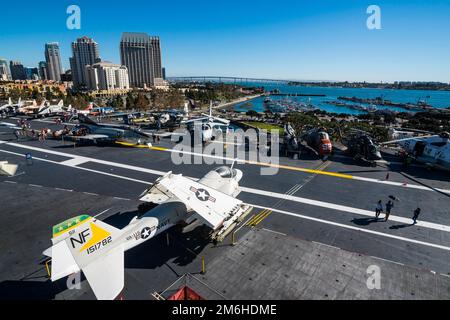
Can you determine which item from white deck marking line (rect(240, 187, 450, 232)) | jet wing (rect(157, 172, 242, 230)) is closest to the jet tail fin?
jet wing (rect(157, 172, 242, 230))

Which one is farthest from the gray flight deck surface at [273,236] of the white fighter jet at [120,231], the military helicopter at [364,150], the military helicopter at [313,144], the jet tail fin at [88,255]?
the military helicopter at [313,144]

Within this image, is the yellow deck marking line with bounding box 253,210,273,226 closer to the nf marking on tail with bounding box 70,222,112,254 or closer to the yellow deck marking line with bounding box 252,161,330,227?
the yellow deck marking line with bounding box 252,161,330,227

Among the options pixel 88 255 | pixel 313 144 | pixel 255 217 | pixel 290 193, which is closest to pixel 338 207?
pixel 290 193

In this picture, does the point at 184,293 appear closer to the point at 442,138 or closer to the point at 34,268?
the point at 34,268

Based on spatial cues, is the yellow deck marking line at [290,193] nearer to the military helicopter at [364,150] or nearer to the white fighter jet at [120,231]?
the white fighter jet at [120,231]

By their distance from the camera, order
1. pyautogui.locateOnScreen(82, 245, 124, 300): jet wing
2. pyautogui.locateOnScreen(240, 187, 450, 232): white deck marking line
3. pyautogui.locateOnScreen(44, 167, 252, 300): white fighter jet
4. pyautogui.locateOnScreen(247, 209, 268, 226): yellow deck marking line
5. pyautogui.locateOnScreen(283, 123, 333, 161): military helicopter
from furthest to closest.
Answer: pyautogui.locateOnScreen(283, 123, 333, 161): military helicopter < pyautogui.locateOnScreen(240, 187, 450, 232): white deck marking line < pyautogui.locateOnScreen(247, 209, 268, 226): yellow deck marking line < pyautogui.locateOnScreen(44, 167, 252, 300): white fighter jet < pyautogui.locateOnScreen(82, 245, 124, 300): jet wing

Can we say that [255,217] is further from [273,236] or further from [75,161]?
[75,161]
